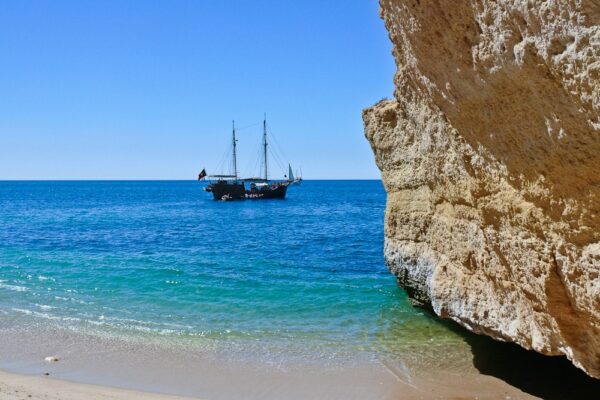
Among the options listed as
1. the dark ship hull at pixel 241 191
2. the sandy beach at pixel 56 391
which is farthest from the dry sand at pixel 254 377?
the dark ship hull at pixel 241 191

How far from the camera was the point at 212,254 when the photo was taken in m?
24.8

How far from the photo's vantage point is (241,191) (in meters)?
83.4

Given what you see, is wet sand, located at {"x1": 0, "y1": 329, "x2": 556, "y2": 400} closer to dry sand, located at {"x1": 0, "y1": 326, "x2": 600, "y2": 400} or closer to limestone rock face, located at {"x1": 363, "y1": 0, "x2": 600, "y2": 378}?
dry sand, located at {"x1": 0, "y1": 326, "x2": 600, "y2": 400}

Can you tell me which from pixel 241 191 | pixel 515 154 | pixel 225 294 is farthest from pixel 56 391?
pixel 241 191

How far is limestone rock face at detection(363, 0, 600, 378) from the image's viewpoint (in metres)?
4.33

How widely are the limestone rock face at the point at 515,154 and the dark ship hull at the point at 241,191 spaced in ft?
247

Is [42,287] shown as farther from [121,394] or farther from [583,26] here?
[583,26]

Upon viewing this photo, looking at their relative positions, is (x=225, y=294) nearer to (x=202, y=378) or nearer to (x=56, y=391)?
(x=202, y=378)

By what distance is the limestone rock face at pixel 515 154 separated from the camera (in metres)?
4.33

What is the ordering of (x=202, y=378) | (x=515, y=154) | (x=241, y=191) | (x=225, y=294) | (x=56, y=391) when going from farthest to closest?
(x=241, y=191)
(x=225, y=294)
(x=202, y=378)
(x=56, y=391)
(x=515, y=154)

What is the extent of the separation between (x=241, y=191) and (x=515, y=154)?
7869cm

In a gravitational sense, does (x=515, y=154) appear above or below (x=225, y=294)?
above

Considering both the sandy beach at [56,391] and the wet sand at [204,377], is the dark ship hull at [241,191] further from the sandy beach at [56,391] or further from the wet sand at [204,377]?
the sandy beach at [56,391]

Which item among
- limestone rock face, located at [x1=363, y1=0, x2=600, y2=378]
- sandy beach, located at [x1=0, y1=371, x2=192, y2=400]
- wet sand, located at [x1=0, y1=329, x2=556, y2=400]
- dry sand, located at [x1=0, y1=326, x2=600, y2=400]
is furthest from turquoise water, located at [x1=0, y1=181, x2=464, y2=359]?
limestone rock face, located at [x1=363, y1=0, x2=600, y2=378]
